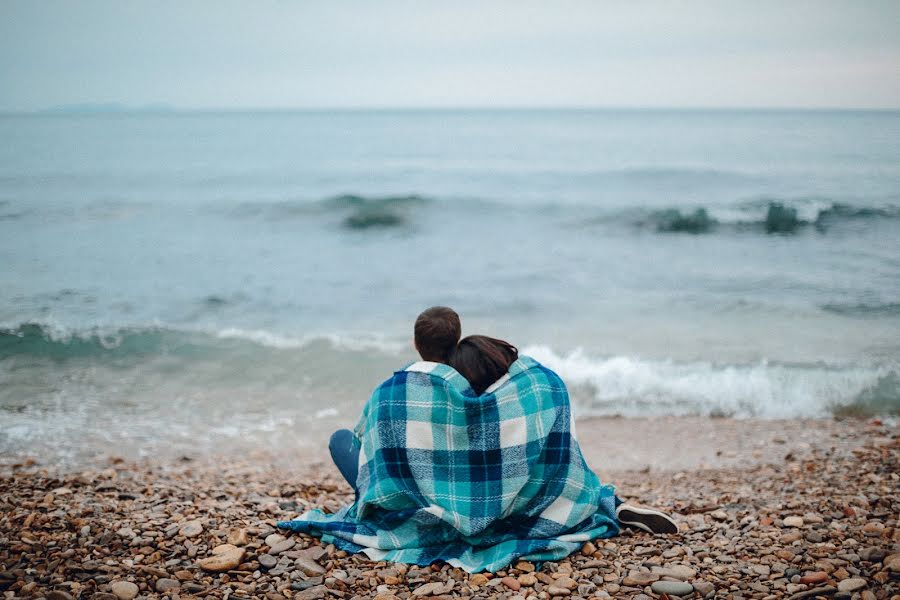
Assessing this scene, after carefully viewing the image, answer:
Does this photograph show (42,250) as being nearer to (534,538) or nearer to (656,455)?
(656,455)

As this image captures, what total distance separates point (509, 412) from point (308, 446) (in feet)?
13.4

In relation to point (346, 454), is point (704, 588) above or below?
below

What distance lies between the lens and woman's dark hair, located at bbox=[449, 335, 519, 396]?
3084 millimetres

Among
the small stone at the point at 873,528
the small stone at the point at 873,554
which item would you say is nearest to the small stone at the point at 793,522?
the small stone at the point at 873,528

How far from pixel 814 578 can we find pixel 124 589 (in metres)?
3.10

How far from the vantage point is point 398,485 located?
10.5ft

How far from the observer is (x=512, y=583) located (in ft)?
9.94

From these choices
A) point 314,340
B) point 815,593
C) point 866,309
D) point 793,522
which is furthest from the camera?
point 866,309

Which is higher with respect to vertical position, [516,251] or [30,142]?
[30,142]

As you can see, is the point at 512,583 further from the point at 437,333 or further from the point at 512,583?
the point at 437,333

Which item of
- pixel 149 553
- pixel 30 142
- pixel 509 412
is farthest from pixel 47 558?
pixel 30 142

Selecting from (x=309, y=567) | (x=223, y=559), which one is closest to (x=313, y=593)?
(x=309, y=567)

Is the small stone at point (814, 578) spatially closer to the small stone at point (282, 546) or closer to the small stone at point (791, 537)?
the small stone at point (791, 537)

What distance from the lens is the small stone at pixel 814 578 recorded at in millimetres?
2924
